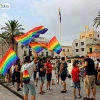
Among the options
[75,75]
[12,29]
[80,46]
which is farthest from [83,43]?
[75,75]

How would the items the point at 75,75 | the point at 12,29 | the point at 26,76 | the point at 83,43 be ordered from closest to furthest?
1. the point at 26,76
2. the point at 75,75
3. the point at 12,29
4. the point at 83,43

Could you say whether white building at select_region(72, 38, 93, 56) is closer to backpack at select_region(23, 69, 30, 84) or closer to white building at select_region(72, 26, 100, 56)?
white building at select_region(72, 26, 100, 56)

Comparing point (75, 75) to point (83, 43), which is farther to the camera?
point (83, 43)

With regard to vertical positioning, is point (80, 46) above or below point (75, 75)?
above

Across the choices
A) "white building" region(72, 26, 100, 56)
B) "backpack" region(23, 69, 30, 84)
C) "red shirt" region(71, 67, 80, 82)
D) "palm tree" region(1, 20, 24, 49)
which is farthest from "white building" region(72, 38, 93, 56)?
"backpack" region(23, 69, 30, 84)

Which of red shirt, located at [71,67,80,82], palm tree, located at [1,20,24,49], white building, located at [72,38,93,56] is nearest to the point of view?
red shirt, located at [71,67,80,82]

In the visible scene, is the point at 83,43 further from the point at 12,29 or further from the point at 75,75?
the point at 75,75

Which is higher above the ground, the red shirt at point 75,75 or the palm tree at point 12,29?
the palm tree at point 12,29

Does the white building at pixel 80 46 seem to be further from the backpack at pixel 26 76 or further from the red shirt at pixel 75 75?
the backpack at pixel 26 76

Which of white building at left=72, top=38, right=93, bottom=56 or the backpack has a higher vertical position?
white building at left=72, top=38, right=93, bottom=56

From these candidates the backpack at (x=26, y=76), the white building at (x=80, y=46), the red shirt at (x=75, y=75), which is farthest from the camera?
the white building at (x=80, y=46)

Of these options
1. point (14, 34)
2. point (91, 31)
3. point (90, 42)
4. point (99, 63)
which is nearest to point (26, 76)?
point (99, 63)

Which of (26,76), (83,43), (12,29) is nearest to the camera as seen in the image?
(26,76)

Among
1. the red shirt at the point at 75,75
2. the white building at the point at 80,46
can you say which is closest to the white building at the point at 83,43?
the white building at the point at 80,46
